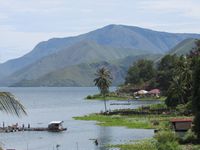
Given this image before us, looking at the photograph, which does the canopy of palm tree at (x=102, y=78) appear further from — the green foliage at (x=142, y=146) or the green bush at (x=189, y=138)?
the green bush at (x=189, y=138)

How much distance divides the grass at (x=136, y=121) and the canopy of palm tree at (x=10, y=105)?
86.7 m

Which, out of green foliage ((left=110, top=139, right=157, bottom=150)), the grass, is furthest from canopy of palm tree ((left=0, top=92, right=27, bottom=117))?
the grass

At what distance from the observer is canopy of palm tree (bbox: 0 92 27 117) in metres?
10.5

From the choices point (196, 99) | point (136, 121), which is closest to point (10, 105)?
point (196, 99)

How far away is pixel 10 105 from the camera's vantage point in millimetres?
10867

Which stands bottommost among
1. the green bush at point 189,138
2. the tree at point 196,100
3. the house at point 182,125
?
the green bush at point 189,138

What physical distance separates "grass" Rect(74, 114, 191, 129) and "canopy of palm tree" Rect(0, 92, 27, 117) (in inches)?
3413

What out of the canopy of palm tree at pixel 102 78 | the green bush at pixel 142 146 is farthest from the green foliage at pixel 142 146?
the canopy of palm tree at pixel 102 78

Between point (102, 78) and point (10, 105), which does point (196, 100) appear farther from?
point (102, 78)

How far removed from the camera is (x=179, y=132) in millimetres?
82125

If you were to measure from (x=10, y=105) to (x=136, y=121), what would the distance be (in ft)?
356

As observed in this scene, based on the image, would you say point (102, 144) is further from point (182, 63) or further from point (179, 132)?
point (182, 63)

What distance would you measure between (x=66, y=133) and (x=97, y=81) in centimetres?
5131

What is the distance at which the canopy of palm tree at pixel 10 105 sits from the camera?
415 inches
